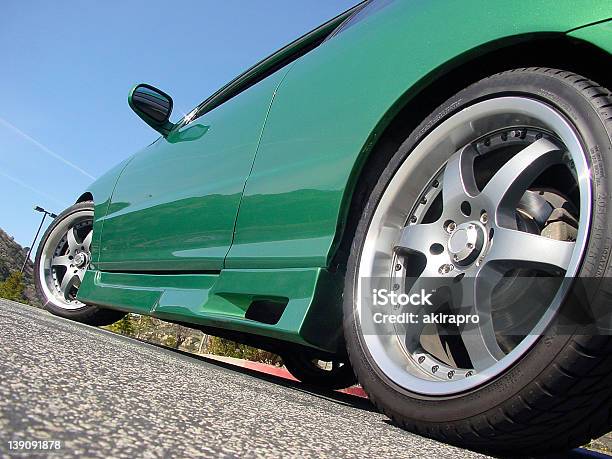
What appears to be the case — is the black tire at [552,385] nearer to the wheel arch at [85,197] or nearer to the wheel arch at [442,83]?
the wheel arch at [442,83]

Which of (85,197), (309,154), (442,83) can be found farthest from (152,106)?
(442,83)

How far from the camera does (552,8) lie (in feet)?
3.61

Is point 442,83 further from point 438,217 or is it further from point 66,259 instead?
point 66,259

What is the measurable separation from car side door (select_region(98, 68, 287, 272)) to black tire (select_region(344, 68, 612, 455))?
1085mm

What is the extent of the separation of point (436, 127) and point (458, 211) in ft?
0.79

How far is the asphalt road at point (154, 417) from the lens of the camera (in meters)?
0.68

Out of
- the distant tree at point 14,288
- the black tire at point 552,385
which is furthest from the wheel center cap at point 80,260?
the distant tree at point 14,288

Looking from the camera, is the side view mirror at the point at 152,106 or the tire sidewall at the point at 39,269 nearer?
the side view mirror at the point at 152,106

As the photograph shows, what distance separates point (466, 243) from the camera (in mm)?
1232

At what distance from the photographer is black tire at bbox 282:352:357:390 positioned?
3033 millimetres

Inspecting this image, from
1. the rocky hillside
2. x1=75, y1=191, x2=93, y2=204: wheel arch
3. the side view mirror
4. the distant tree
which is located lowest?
the distant tree

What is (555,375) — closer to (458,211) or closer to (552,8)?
(458,211)

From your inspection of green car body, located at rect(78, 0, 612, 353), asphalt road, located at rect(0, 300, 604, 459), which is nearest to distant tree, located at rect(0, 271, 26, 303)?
green car body, located at rect(78, 0, 612, 353)

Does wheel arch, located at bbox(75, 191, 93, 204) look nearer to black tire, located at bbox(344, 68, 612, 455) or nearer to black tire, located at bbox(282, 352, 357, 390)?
black tire, located at bbox(282, 352, 357, 390)
